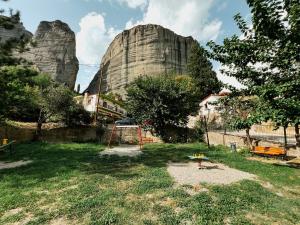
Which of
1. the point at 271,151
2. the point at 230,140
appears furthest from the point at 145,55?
the point at 271,151

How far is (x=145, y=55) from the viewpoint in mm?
74188

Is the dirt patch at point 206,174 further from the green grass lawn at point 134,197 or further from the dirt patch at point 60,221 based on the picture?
the dirt patch at point 60,221

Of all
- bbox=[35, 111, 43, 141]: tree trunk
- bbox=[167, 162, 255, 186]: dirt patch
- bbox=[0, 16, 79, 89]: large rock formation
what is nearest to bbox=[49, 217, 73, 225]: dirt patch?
bbox=[167, 162, 255, 186]: dirt patch

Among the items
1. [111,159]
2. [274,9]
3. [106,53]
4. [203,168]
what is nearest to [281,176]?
[203,168]

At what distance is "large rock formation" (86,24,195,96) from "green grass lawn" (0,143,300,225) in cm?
6217

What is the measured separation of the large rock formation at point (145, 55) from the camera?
73938 mm

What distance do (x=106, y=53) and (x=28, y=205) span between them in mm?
83464

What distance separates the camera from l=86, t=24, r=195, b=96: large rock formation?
73938 millimetres

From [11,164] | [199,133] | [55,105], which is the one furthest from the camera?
[55,105]

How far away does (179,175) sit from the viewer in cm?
1101

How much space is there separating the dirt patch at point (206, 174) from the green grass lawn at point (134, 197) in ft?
1.69

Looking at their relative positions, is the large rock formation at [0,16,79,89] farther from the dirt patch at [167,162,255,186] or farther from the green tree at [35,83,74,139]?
the dirt patch at [167,162,255,186]

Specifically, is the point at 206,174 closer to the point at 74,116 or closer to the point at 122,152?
the point at 122,152

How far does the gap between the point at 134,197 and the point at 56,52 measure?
227 feet
